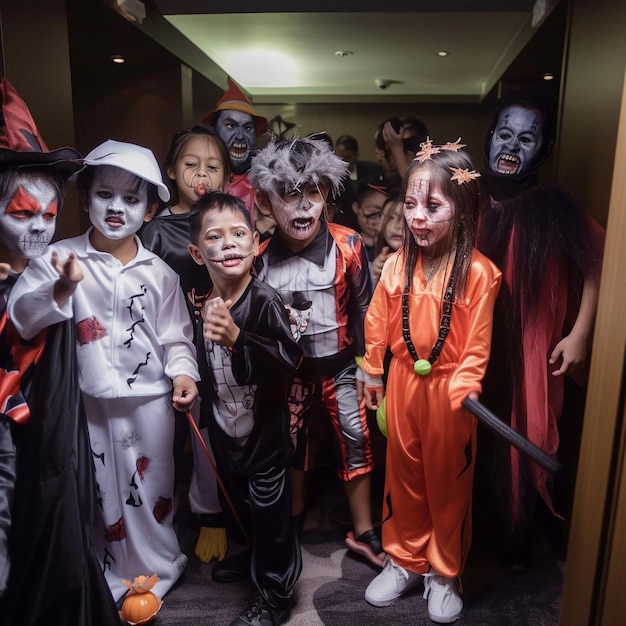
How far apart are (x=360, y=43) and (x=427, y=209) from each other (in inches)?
53.3

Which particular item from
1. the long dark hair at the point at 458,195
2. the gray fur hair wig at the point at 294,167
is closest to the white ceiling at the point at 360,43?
the gray fur hair wig at the point at 294,167

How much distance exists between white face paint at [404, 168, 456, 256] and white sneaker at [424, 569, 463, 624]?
1054 mm

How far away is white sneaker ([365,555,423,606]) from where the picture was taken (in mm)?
→ 1809

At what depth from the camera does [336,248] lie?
1891 millimetres

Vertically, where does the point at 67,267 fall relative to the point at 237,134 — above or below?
below

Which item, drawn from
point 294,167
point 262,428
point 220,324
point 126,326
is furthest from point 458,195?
point 126,326

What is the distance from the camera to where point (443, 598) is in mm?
1749

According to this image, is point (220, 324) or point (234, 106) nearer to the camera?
point (220, 324)

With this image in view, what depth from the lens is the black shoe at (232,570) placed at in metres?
1.91

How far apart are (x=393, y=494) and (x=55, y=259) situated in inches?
47.9

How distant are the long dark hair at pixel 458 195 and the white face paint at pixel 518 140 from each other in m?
0.29

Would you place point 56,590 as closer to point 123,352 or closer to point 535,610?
point 123,352

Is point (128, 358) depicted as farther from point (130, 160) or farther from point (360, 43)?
point (360, 43)

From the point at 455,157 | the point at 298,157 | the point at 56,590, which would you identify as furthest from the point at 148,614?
the point at 455,157
